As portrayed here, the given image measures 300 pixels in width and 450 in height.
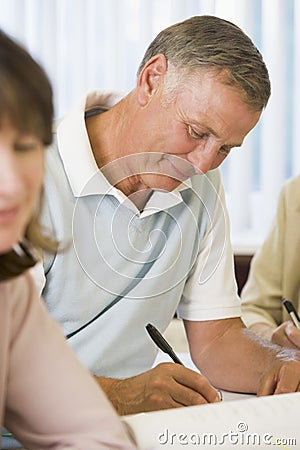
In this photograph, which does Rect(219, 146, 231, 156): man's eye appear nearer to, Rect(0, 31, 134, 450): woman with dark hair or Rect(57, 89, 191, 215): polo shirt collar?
Rect(57, 89, 191, 215): polo shirt collar

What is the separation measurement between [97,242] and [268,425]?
0.51 m

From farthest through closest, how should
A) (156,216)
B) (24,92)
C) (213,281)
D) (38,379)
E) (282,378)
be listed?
(213,281) < (156,216) < (282,378) < (38,379) < (24,92)

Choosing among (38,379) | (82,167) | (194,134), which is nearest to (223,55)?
(194,134)

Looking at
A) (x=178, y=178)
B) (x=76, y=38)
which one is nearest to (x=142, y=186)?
(x=178, y=178)

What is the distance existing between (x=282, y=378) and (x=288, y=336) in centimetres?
27

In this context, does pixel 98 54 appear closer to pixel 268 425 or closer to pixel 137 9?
pixel 137 9

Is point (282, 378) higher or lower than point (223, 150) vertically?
lower

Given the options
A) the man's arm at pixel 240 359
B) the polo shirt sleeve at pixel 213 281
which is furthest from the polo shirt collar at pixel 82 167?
the man's arm at pixel 240 359

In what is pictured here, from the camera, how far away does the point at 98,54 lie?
2.78 meters

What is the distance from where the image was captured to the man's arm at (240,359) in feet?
4.42

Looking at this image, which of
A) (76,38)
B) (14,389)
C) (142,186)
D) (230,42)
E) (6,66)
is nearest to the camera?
(6,66)

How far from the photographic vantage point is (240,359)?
1485 millimetres

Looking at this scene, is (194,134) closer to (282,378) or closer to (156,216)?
(156,216)

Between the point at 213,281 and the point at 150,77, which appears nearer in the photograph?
the point at 150,77
